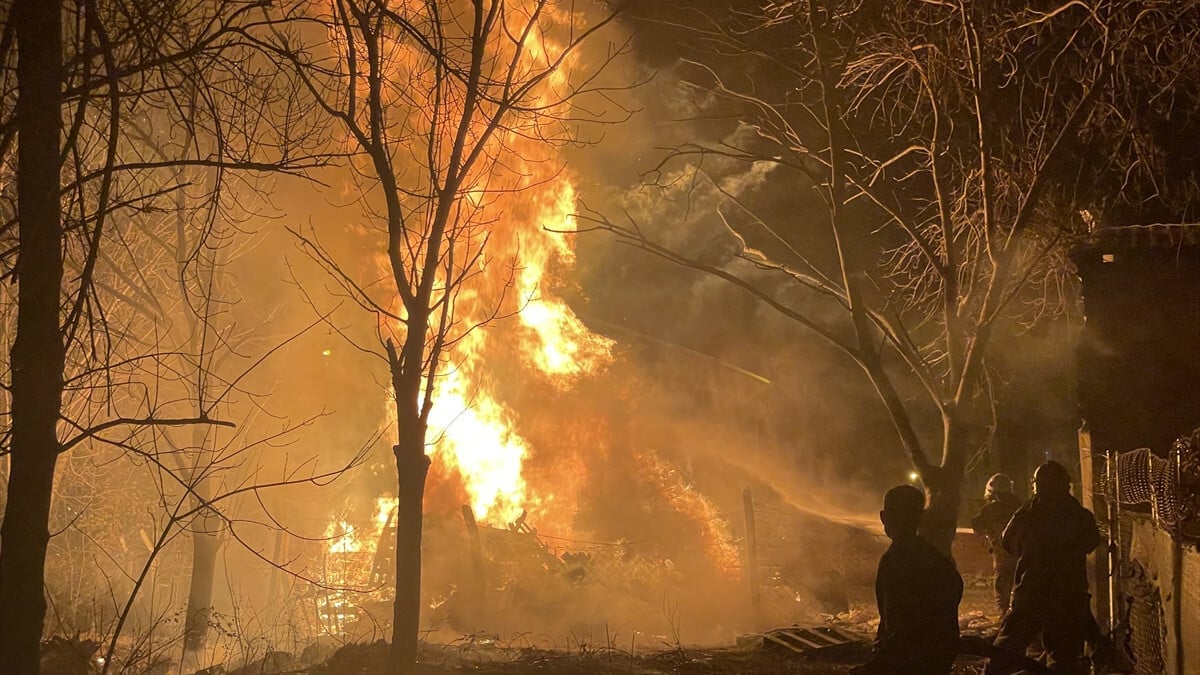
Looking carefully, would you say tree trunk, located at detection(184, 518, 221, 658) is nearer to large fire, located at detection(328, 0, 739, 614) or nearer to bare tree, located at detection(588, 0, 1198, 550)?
large fire, located at detection(328, 0, 739, 614)

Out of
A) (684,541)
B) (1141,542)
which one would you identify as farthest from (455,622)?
(1141,542)

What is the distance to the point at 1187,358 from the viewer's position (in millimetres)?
10641

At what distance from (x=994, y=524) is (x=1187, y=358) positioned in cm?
326

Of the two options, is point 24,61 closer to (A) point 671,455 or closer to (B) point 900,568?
(B) point 900,568

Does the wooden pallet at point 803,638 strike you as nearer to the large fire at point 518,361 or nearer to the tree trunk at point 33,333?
the tree trunk at point 33,333

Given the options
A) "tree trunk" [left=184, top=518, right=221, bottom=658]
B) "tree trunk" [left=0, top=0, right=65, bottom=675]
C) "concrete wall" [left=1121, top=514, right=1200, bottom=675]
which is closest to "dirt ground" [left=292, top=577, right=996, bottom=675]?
"concrete wall" [left=1121, top=514, right=1200, bottom=675]

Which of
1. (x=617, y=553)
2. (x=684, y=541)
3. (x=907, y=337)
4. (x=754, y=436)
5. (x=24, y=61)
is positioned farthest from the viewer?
(x=754, y=436)

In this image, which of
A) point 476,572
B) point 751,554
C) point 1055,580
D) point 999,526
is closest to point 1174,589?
point 1055,580

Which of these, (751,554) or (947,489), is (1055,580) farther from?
(751,554)

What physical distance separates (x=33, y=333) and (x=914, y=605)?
15.0ft

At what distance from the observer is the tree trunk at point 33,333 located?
391 centimetres

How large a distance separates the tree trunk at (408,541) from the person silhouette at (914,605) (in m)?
3.69

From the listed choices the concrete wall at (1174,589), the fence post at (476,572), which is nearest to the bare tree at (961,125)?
the concrete wall at (1174,589)

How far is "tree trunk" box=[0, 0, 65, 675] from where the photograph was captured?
3910mm
